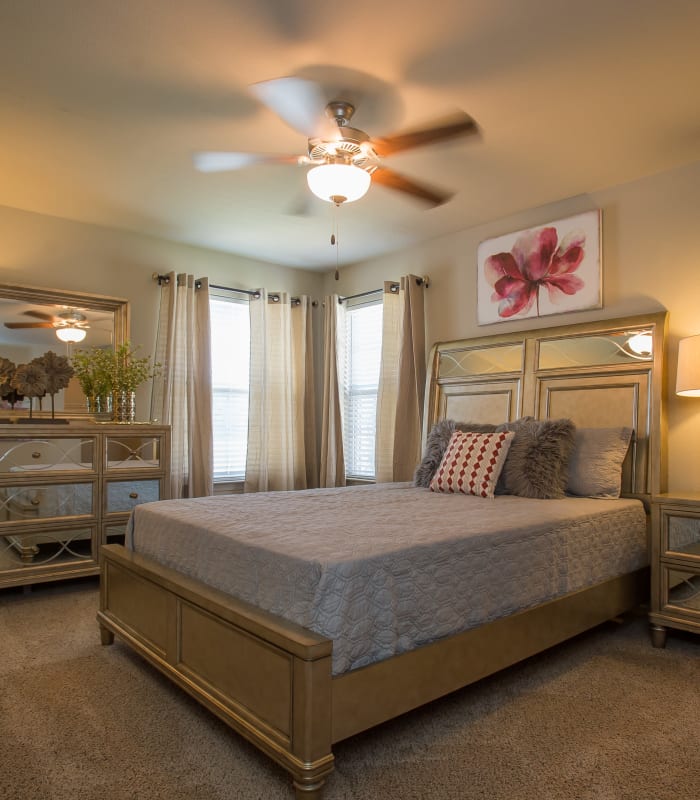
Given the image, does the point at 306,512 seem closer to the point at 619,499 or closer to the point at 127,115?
the point at 619,499

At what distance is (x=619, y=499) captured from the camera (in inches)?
129

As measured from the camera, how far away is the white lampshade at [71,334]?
14.0 feet

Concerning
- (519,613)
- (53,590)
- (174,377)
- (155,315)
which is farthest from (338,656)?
(155,315)

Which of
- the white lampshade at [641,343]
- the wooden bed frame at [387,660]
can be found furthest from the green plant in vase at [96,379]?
the white lampshade at [641,343]

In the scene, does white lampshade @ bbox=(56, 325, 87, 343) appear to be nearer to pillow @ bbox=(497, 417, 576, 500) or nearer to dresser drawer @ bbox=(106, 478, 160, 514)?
dresser drawer @ bbox=(106, 478, 160, 514)

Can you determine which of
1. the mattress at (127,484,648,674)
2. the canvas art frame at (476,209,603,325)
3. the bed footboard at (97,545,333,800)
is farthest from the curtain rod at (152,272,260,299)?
the bed footboard at (97,545,333,800)

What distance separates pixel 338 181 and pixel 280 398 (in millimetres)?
2784

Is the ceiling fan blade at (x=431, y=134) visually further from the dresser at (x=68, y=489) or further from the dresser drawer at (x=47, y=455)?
the dresser drawer at (x=47, y=455)

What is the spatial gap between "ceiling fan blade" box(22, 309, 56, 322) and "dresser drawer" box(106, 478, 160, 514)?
1.26 metres

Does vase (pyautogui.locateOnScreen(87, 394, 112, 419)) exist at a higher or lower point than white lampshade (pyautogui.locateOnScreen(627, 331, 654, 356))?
lower

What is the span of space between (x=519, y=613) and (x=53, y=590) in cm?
292

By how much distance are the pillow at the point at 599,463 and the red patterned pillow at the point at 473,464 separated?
40 cm

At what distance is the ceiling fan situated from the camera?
2.64 meters

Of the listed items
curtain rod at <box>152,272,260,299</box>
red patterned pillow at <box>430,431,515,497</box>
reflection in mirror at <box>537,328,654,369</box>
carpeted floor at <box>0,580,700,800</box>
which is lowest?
carpeted floor at <box>0,580,700,800</box>
